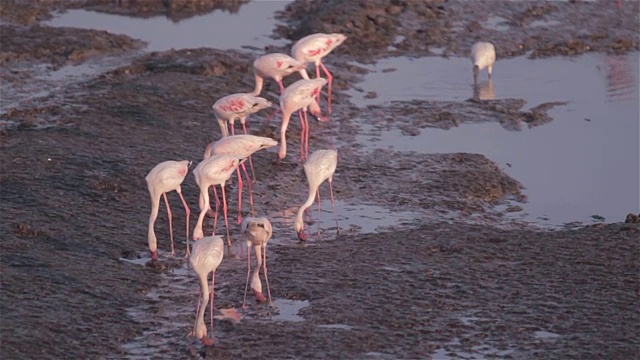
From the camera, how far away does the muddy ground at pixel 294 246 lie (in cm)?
758

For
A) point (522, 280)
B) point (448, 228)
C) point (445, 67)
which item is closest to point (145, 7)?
point (445, 67)

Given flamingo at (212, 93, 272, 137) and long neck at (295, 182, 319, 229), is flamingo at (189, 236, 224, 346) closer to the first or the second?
long neck at (295, 182, 319, 229)

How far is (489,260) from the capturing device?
29.2ft

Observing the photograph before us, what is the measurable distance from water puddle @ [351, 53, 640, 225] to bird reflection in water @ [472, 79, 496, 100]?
0.19 ft

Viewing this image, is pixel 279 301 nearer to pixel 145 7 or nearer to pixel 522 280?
pixel 522 280

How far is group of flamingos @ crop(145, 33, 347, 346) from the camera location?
310 inches

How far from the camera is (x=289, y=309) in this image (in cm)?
816

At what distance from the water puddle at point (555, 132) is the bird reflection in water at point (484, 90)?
6cm

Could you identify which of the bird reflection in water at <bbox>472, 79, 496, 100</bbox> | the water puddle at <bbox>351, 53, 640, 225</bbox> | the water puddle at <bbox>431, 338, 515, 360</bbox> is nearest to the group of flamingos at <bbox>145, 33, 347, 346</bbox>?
the water puddle at <bbox>351, 53, 640, 225</bbox>

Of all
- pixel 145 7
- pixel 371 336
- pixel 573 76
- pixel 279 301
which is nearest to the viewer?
pixel 371 336

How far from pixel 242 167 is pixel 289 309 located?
3.05 meters

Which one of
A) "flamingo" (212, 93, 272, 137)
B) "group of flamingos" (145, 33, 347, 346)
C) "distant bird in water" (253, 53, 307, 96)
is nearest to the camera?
"group of flamingos" (145, 33, 347, 346)

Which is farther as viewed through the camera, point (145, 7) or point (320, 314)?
point (145, 7)

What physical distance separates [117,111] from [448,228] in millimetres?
4304
